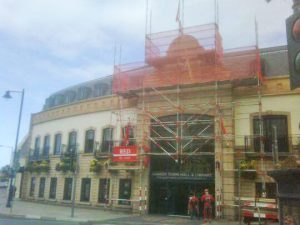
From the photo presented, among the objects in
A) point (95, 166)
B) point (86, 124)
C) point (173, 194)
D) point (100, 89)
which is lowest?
point (173, 194)

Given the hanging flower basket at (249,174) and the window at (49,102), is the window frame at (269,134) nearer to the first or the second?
the hanging flower basket at (249,174)

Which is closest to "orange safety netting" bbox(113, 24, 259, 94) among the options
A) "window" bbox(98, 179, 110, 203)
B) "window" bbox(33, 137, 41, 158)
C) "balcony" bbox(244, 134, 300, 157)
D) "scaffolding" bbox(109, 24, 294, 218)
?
"scaffolding" bbox(109, 24, 294, 218)

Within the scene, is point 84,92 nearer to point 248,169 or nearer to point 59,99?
point 59,99

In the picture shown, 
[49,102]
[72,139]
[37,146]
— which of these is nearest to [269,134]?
[72,139]

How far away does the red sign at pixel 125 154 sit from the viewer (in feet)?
79.0

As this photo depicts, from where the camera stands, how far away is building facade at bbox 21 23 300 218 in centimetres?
2133

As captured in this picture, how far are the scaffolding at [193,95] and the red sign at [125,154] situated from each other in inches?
23.2

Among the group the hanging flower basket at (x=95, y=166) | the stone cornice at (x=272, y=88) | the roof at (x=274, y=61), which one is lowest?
the hanging flower basket at (x=95, y=166)

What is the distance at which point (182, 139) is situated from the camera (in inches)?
912

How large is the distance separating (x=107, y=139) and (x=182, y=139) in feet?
25.2

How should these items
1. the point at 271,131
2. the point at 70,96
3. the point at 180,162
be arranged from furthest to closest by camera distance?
the point at 70,96 → the point at 180,162 → the point at 271,131

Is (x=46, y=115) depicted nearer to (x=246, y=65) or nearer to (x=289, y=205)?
→ (x=246, y=65)

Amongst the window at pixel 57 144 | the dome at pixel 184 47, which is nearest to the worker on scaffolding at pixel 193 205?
the dome at pixel 184 47

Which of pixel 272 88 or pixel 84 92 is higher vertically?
pixel 84 92
